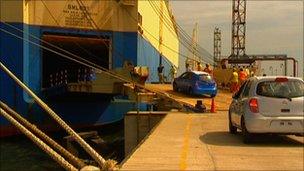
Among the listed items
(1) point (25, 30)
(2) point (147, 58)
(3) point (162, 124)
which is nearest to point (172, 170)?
(3) point (162, 124)

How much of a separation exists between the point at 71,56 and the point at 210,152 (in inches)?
1031

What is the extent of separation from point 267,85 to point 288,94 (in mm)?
516

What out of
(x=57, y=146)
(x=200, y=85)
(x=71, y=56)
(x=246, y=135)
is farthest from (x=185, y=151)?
(x=71, y=56)

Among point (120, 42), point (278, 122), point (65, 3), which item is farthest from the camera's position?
point (120, 42)

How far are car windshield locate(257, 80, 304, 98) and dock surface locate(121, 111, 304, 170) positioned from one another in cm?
116

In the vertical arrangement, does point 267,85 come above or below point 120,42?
below

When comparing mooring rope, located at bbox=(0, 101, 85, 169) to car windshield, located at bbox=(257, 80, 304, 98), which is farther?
car windshield, located at bbox=(257, 80, 304, 98)

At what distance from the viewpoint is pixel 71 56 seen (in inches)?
1470

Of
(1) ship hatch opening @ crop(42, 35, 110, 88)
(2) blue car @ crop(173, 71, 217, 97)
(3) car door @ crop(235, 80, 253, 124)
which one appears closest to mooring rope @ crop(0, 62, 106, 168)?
(3) car door @ crop(235, 80, 253, 124)

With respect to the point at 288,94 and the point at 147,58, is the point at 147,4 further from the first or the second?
the point at 288,94

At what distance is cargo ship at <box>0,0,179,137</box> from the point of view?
29.7m

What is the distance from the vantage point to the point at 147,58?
139ft

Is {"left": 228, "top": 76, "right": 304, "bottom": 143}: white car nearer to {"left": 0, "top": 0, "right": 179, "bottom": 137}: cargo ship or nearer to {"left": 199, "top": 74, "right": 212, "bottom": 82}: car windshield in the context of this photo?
{"left": 0, "top": 0, "right": 179, "bottom": 137}: cargo ship

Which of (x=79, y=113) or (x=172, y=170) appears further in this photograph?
(x=79, y=113)
